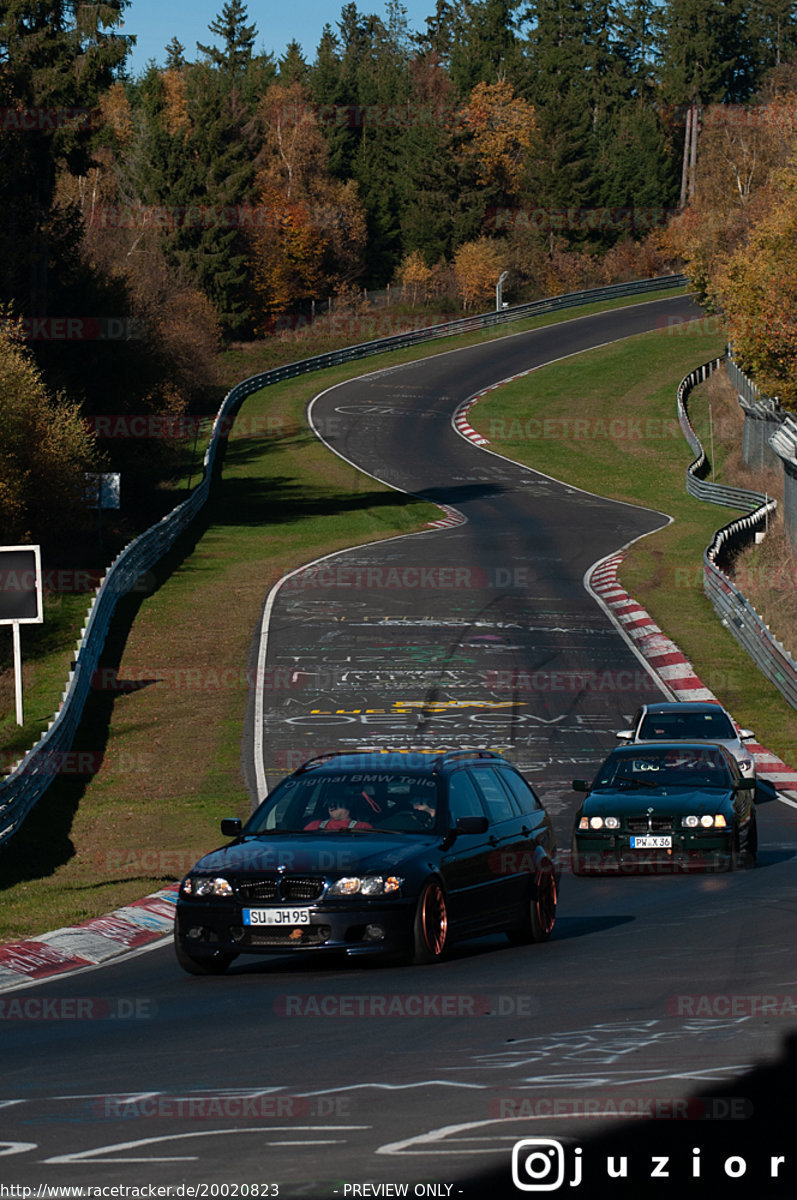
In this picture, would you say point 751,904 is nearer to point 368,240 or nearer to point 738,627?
point 738,627

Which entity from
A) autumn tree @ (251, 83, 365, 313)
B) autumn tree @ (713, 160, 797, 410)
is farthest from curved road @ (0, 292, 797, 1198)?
autumn tree @ (251, 83, 365, 313)

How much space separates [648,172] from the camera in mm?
127875

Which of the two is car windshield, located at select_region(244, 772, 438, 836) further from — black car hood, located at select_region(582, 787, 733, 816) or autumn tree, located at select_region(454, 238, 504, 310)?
autumn tree, located at select_region(454, 238, 504, 310)

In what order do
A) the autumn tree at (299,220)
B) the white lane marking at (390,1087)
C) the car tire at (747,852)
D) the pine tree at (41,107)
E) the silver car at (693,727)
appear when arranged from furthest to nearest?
the autumn tree at (299,220) < the pine tree at (41,107) < the silver car at (693,727) < the car tire at (747,852) < the white lane marking at (390,1087)

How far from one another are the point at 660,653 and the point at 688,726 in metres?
11.7

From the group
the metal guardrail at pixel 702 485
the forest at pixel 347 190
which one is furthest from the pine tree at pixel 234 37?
the metal guardrail at pixel 702 485

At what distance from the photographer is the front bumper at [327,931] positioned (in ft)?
35.4

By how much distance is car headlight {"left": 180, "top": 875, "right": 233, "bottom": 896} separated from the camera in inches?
436

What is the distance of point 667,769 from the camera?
60.9 ft

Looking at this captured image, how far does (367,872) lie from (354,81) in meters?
152

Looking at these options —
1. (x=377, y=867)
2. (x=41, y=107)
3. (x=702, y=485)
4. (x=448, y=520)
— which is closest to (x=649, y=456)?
(x=702, y=485)

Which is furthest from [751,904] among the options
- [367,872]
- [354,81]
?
[354,81]

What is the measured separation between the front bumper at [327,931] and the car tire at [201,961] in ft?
0.54

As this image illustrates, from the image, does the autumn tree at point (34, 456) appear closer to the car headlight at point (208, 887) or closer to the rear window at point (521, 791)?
the rear window at point (521, 791)
